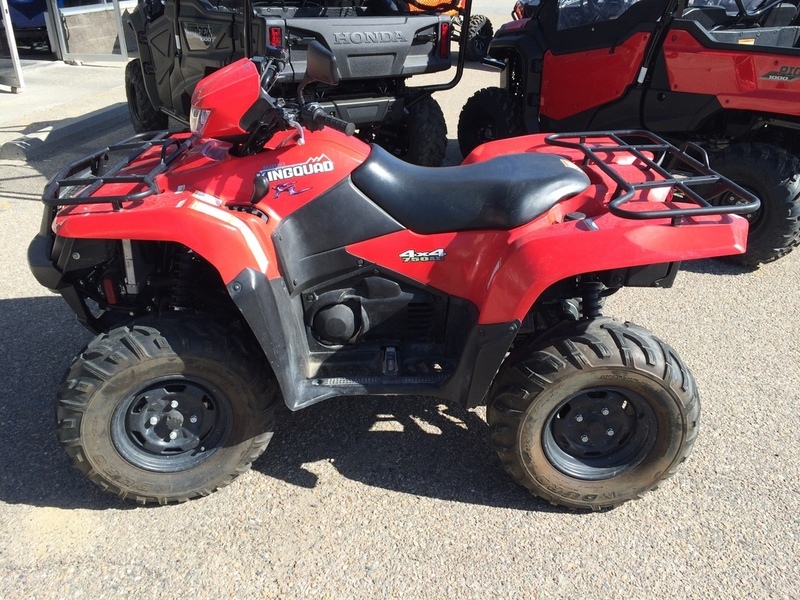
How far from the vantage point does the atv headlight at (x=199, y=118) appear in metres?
2.30

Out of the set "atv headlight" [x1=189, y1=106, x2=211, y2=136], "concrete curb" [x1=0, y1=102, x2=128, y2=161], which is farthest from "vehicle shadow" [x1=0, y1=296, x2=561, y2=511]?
"concrete curb" [x1=0, y1=102, x2=128, y2=161]

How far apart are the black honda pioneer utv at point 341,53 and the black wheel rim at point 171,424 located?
2.78 metres

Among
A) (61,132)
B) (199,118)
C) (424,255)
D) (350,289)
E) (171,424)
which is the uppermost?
(199,118)

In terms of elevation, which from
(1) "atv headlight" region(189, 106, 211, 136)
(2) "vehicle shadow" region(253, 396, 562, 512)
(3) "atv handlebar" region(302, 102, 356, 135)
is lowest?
(2) "vehicle shadow" region(253, 396, 562, 512)

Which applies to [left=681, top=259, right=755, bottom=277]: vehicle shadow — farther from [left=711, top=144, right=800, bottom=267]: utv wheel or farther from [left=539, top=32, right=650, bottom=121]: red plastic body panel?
[left=539, top=32, right=650, bottom=121]: red plastic body panel

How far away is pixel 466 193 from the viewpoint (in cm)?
243

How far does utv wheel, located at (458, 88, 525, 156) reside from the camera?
5.82 metres

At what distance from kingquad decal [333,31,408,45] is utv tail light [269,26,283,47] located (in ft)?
1.39

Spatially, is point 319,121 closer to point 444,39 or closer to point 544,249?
point 544,249

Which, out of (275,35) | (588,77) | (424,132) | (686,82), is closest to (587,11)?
(588,77)

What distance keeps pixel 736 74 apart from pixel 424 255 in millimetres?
3077

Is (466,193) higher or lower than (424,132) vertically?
higher

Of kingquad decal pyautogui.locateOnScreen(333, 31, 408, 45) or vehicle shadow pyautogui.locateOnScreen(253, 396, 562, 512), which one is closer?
→ vehicle shadow pyautogui.locateOnScreen(253, 396, 562, 512)

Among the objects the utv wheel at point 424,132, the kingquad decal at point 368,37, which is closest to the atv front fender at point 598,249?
the kingquad decal at point 368,37
